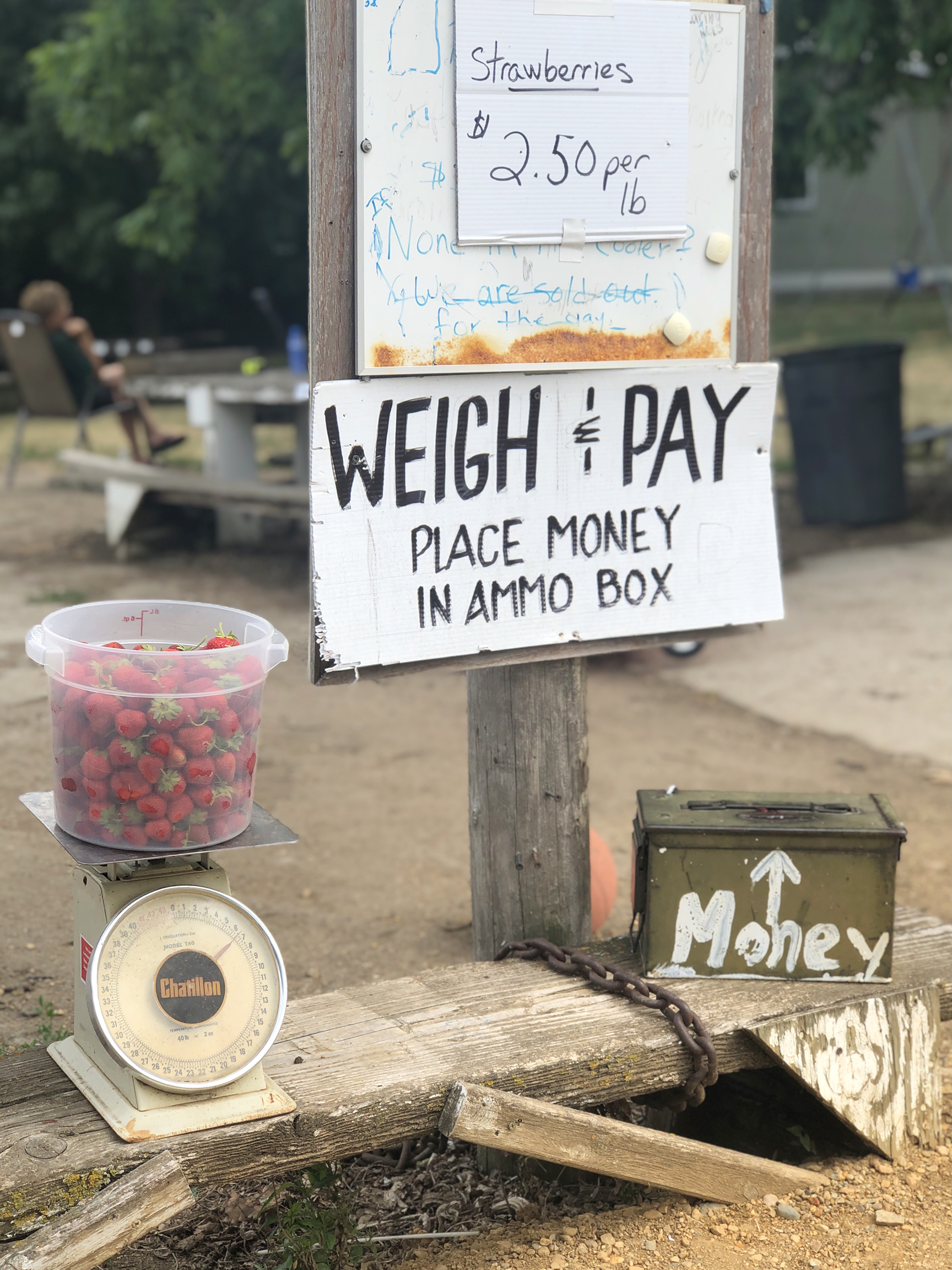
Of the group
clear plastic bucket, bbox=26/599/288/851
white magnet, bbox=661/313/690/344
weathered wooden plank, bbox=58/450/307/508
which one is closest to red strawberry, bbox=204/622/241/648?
clear plastic bucket, bbox=26/599/288/851

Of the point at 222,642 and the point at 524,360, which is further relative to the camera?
the point at 524,360

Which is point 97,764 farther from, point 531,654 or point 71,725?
point 531,654

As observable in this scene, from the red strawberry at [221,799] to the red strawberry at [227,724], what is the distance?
0.07m

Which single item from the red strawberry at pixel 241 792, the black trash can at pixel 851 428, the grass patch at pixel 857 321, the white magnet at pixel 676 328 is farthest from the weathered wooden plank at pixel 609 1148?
the grass patch at pixel 857 321

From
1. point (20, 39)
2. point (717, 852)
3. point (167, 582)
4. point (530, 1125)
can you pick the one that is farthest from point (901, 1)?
point (20, 39)

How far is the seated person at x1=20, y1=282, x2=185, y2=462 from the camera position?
831 centimetres

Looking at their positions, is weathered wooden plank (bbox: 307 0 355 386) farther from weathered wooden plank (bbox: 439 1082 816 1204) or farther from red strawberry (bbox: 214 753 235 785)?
weathered wooden plank (bbox: 439 1082 816 1204)

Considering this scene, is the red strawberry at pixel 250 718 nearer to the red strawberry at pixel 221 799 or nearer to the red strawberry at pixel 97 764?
the red strawberry at pixel 221 799

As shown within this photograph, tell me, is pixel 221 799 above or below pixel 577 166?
below

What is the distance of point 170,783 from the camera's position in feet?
6.15

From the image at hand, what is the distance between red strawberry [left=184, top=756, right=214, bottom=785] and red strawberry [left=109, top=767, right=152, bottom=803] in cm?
6

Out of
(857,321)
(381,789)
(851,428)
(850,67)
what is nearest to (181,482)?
(381,789)

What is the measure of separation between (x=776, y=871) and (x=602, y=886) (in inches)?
39.9

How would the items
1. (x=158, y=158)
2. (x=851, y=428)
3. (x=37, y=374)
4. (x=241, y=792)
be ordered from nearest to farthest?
(x=241, y=792)
(x=851, y=428)
(x=37, y=374)
(x=158, y=158)
